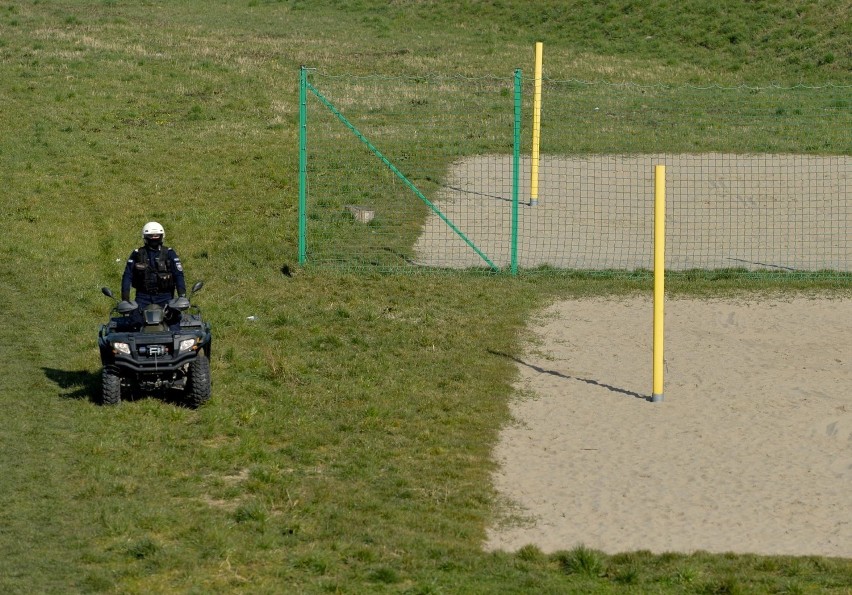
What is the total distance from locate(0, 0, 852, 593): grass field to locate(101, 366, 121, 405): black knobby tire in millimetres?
169

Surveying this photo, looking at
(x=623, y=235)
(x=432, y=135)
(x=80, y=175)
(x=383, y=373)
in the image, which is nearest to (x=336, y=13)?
(x=432, y=135)

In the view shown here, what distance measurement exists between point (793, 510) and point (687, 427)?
7.35ft

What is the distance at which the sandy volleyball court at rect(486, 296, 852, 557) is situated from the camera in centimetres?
1098

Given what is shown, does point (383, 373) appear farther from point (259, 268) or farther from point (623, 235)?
point (623, 235)

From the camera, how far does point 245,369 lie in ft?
49.2

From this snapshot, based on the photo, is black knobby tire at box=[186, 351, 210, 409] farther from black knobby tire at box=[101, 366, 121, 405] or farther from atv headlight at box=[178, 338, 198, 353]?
black knobby tire at box=[101, 366, 121, 405]

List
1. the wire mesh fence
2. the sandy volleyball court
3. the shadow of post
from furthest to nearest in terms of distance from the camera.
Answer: the wire mesh fence < the shadow of post < the sandy volleyball court

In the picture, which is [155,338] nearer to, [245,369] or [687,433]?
[245,369]

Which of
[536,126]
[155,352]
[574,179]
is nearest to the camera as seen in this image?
[155,352]

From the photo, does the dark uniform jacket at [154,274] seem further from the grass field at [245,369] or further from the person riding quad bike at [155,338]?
the grass field at [245,369]

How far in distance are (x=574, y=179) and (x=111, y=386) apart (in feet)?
40.6

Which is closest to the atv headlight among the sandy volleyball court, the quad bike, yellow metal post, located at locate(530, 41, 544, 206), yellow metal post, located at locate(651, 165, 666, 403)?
the quad bike

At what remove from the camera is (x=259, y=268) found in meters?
19.5

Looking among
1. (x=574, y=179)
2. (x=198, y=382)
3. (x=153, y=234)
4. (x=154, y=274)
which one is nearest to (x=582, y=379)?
(x=198, y=382)
